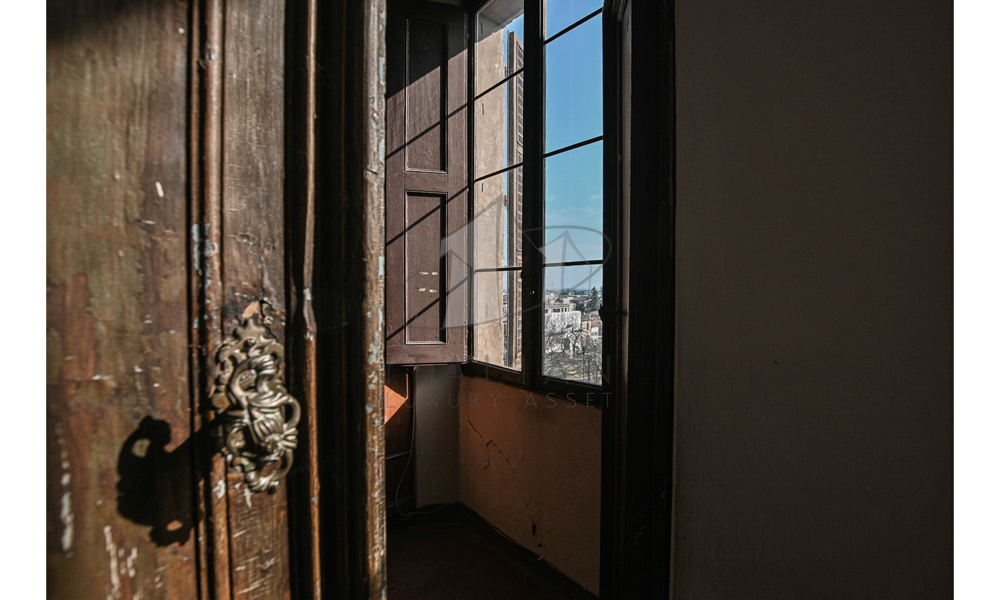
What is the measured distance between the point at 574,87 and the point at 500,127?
608 millimetres

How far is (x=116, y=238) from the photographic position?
40 cm

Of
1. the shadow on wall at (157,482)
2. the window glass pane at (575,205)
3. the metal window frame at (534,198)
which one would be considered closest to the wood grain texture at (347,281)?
the shadow on wall at (157,482)

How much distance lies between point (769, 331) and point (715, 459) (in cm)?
28

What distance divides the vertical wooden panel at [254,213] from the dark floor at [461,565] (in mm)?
1768

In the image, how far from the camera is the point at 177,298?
429mm

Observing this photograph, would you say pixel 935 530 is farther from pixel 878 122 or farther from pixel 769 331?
Result: pixel 878 122

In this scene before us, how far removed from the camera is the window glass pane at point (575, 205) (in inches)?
73.2

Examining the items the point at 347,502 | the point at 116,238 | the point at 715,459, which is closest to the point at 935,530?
the point at 715,459

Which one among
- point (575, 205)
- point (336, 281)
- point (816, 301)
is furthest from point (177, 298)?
point (575, 205)

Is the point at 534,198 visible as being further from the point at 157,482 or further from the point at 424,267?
the point at 157,482

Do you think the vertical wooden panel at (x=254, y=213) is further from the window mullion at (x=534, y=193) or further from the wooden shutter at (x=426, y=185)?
the wooden shutter at (x=426, y=185)

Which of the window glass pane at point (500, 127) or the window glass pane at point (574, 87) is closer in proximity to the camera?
the window glass pane at point (574, 87)

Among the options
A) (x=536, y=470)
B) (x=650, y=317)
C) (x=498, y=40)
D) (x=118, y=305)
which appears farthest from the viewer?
(x=498, y=40)
